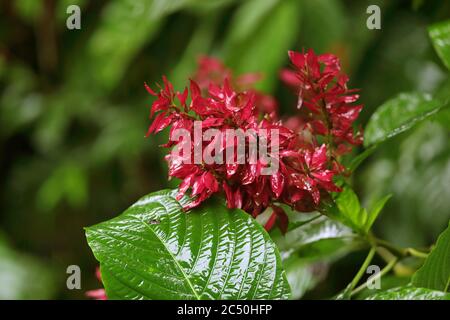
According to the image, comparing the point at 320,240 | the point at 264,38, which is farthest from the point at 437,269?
the point at 264,38

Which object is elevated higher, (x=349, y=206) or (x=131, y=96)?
(x=131, y=96)

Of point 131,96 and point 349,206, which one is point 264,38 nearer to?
point 131,96

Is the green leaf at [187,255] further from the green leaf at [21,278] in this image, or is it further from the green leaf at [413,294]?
the green leaf at [21,278]

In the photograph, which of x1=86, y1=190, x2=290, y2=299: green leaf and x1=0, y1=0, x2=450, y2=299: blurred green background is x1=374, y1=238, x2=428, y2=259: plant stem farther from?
x1=0, y1=0, x2=450, y2=299: blurred green background

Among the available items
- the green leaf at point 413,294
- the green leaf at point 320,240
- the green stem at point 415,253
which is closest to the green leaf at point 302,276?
the green leaf at point 320,240
